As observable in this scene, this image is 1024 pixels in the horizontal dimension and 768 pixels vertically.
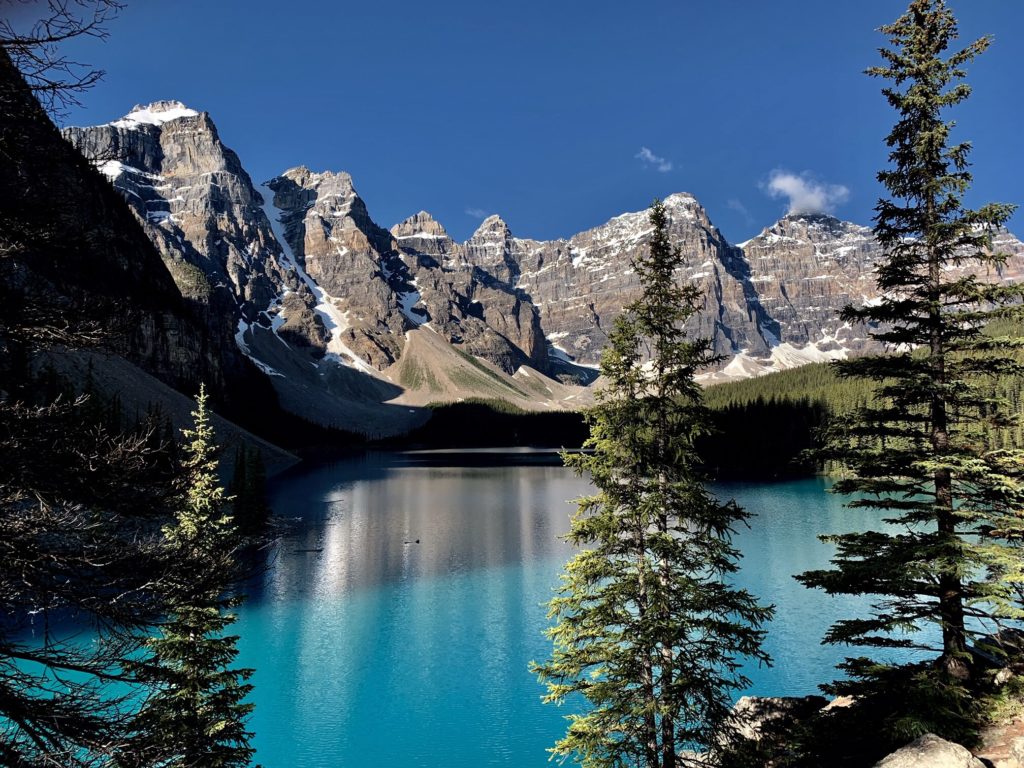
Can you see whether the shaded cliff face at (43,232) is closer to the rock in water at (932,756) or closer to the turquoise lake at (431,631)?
the rock in water at (932,756)

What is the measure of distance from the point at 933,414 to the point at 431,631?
102 ft

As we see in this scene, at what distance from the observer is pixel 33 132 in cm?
763

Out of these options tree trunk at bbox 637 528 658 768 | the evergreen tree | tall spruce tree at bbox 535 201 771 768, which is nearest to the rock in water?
tall spruce tree at bbox 535 201 771 768

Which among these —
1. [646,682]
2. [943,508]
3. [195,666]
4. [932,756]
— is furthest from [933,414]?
[195,666]

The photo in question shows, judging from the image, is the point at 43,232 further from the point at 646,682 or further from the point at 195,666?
the point at 646,682

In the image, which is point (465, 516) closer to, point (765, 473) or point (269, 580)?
point (269, 580)

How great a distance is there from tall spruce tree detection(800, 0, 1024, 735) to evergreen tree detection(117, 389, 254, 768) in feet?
36.5

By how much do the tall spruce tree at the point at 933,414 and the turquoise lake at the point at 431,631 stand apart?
25.5 ft

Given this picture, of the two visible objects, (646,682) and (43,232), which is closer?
(43,232)

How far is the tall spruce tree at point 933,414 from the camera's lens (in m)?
11.6

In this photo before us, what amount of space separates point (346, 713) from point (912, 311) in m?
26.8

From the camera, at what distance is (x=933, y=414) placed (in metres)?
12.7

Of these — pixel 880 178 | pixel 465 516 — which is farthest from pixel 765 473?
pixel 880 178

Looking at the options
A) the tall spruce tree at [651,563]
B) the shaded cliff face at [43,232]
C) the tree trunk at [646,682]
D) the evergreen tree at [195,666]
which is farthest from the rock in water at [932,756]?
the shaded cliff face at [43,232]
